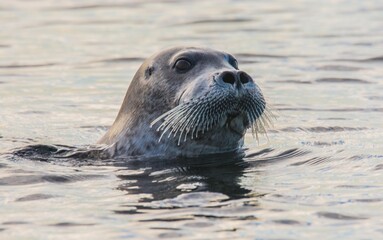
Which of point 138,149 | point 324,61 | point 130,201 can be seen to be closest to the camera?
point 130,201

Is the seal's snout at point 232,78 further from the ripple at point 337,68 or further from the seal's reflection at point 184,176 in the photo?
the ripple at point 337,68

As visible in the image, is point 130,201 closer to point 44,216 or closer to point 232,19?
point 44,216

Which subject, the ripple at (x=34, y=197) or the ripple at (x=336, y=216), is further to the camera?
the ripple at (x=34, y=197)

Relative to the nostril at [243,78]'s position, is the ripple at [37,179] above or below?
below

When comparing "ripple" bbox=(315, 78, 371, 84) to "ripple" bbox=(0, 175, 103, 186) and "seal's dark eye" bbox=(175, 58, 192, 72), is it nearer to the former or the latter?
"seal's dark eye" bbox=(175, 58, 192, 72)

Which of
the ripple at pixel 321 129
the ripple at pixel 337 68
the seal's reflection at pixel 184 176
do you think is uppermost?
the ripple at pixel 337 68

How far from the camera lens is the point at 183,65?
10.5 meters

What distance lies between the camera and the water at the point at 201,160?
8141 millimetres

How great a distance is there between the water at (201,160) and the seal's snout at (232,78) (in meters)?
0.70

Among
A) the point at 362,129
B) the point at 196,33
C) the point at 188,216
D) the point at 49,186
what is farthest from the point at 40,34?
the point at 188,216

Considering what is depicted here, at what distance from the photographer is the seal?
9.79 meters

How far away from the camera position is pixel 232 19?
19.6 m

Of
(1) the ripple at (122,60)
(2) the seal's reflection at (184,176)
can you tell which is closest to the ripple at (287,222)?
(2) the seal's reflection at (184,176)

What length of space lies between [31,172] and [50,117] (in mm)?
3208
